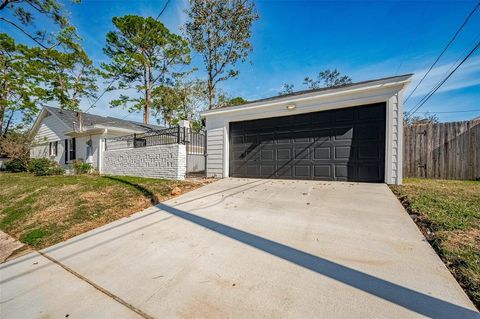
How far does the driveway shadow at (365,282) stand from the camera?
4.67ft

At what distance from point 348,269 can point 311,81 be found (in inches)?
889

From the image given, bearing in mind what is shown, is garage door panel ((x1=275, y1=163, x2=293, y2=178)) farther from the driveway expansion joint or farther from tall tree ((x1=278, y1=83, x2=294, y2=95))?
tall tree ((x1=278, y1=83, x2=294, y2=95))

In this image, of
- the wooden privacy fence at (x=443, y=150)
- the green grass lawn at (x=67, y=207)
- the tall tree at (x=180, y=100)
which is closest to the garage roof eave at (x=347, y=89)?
the wooden privacy fence at (x=443, y=150)

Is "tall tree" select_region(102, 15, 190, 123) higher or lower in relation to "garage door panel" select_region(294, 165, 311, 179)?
higher

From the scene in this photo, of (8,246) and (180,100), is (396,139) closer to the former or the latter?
(8,246)

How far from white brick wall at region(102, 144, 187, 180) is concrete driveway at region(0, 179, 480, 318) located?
3.85m

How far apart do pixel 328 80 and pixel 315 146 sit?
1750 centimetres

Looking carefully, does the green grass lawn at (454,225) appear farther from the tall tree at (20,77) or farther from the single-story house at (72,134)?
the tall tree at (20,77)

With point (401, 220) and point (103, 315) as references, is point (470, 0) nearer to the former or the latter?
point (401, 220)

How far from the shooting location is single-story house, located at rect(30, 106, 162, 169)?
11.7 m

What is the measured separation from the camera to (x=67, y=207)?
4617 mm

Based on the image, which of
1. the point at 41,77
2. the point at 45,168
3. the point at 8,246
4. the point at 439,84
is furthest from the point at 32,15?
the point at 439,84

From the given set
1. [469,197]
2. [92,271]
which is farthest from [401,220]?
[92,271]

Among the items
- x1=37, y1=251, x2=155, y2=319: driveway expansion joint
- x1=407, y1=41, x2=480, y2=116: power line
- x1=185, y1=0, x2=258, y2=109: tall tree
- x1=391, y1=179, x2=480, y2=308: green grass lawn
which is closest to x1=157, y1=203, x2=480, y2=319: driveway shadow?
x1=391, y1=179, x2=480, y2=308: green grass lawn
